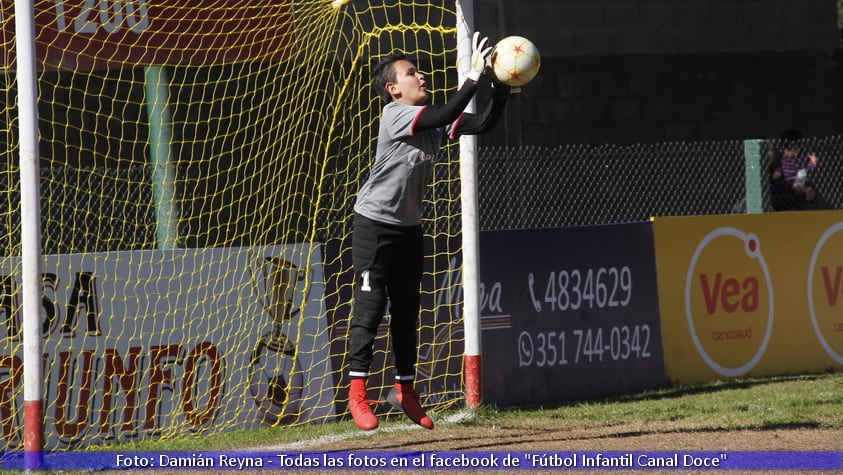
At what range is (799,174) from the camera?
13.6 metres

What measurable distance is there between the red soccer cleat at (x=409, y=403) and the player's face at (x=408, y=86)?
5.20 feet

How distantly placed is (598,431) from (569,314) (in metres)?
2.14

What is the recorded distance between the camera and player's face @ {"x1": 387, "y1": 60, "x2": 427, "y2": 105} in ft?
22.7

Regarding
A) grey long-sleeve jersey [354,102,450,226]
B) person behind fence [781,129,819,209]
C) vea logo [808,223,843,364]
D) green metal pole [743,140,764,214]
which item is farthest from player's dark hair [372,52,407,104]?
person behind fence [781,129,819,209]

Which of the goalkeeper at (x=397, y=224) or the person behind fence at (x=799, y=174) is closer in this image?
the goalkeeper at (x=397, y=224)

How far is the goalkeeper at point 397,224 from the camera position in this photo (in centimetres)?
682

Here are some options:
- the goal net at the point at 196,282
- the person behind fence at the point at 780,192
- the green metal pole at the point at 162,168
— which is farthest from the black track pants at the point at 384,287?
the person behind fence at the point at 780,192

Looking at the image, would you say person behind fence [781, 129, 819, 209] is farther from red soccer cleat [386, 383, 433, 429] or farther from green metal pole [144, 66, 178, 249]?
red soccer cleat [386, 383, 433, 429]

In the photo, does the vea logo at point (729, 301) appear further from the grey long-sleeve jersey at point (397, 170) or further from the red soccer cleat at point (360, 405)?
the red soccer cleat at point (360, 405)

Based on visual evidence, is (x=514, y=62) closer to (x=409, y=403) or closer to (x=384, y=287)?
(x=384, y=287)

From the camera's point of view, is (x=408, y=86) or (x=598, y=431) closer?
(x=408, y=86)

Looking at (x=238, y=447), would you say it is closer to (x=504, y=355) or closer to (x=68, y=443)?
(x=68, y=443)

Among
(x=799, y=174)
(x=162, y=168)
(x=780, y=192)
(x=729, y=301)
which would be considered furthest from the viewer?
(x=799, y=174)

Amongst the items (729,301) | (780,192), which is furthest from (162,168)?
(780,192)
